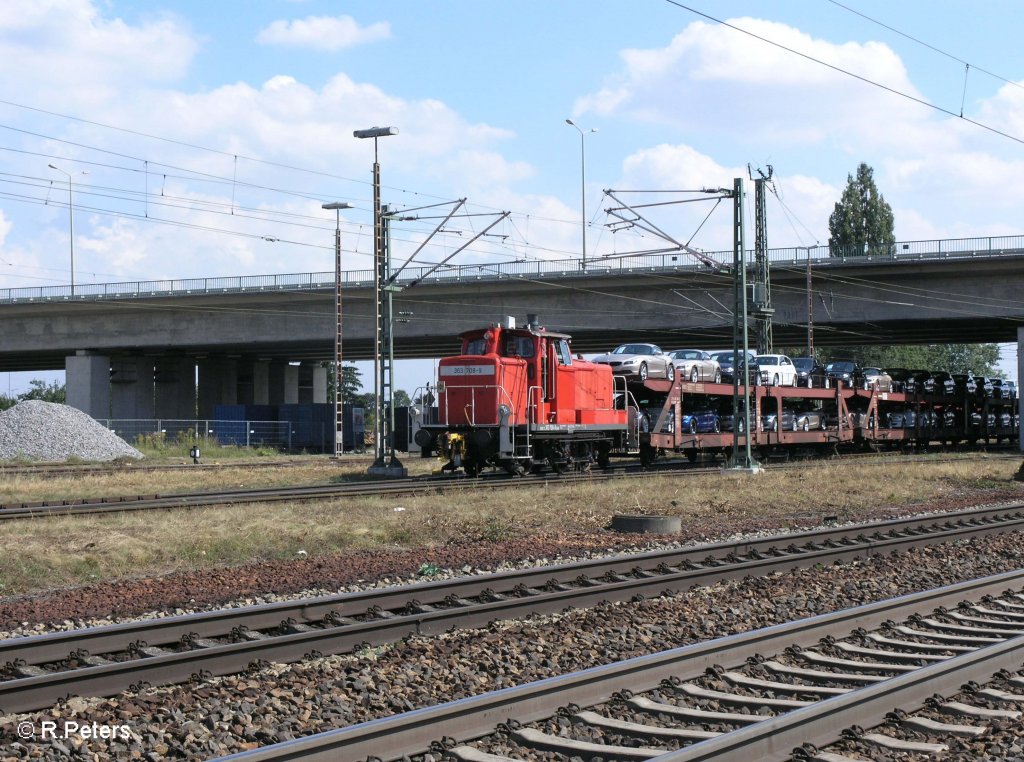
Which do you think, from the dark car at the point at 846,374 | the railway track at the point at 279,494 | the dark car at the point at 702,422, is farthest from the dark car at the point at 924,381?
the railway track at the point at 279,494

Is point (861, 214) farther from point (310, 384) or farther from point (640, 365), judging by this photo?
point (640, 365)

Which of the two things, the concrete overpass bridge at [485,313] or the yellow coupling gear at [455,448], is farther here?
the concrete overpass bridge at [485,313]

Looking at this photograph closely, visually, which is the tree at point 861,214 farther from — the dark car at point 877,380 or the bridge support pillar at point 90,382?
the bridge support pillar at point 90,382

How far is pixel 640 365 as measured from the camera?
1158 inches

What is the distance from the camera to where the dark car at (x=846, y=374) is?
37969mm

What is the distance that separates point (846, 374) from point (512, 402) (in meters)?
18.6

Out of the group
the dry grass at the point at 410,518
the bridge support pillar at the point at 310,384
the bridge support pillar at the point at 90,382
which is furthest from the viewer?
the bridge support pillar at the point at 310,384

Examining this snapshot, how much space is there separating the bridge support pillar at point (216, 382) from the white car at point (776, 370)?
42.3 metres

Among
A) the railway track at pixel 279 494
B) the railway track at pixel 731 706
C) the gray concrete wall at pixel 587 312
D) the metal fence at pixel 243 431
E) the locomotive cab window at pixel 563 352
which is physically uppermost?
the gray concrete wall at pixel 587 312

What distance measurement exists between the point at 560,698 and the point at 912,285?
45.9 meters

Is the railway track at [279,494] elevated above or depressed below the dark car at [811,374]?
below

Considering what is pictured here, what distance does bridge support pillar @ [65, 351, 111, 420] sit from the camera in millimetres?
59656

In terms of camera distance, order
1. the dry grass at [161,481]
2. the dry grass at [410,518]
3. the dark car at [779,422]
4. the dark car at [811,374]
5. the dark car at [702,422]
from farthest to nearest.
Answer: the dark car at [811,374], the dark car at [779,422], the dark car at [702,422], the dry grass at [161,481], the dry grass at [410,518]

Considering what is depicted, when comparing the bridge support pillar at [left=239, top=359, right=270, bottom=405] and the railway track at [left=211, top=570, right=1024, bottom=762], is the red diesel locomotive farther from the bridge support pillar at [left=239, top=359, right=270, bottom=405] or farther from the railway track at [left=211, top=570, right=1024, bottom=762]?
the bridge support pillar at [left=239, top=359, right=270, bottom=405]
